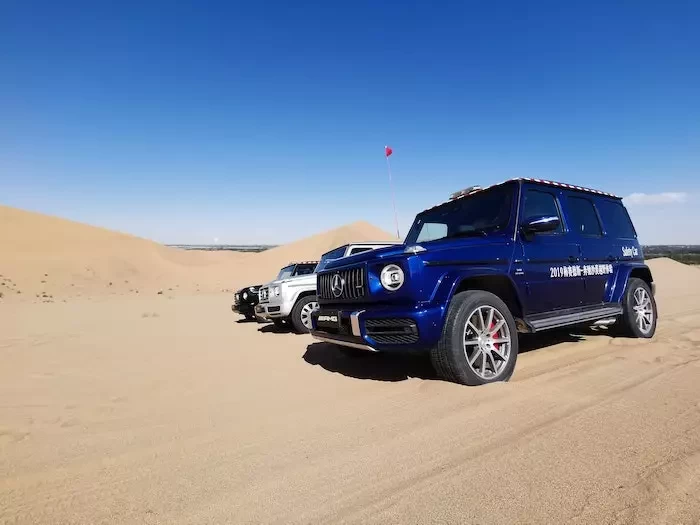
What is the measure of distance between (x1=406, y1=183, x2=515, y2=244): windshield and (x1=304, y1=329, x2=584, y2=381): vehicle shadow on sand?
5.10ft

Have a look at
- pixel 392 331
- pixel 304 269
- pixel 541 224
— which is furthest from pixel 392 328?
pixel 304 269

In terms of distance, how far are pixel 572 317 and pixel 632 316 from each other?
1675mm

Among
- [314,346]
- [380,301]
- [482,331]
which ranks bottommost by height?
[314,346]

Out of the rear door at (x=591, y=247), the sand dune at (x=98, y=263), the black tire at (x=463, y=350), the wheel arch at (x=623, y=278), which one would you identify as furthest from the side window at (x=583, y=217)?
the sand dune at (x=98, y=263)

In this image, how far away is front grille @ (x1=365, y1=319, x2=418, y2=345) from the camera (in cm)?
308

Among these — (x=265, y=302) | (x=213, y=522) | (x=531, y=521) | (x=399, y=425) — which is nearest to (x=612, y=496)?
(x=531, y=521)

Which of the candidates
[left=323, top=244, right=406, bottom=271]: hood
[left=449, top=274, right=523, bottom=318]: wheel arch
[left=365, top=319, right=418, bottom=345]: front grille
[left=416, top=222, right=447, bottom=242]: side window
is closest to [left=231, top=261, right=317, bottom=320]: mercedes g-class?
[left=416, top=222, right=447, bottom=242]: side window

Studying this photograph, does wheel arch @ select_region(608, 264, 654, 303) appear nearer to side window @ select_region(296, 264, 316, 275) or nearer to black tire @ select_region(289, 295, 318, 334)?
black tire @ select_region(289, 295, 318, 334)

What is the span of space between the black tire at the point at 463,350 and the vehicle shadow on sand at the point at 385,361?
0.34 m

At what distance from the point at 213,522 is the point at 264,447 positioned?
26.7 inches

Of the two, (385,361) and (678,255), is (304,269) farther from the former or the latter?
(678,255)

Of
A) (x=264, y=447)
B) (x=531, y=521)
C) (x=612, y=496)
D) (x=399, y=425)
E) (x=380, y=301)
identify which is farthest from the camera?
(x=380, y=301)

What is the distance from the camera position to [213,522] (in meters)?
1.58

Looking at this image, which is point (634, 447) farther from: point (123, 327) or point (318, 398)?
point (123, 327)
